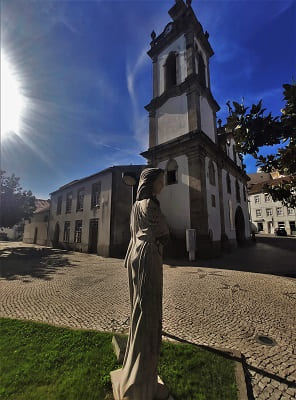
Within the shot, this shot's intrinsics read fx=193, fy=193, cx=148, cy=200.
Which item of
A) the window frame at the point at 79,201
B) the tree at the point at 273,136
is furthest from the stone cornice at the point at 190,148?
the tree at the point at 273,136

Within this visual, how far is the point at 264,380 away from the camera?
260 centimetres

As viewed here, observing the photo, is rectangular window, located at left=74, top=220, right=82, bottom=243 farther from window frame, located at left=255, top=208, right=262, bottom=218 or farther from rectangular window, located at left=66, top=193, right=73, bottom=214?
window frame, located at left=255, top=208, right=262, bottom=218

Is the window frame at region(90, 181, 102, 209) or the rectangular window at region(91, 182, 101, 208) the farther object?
the rectangular window at region(91, 182, 101, 208)

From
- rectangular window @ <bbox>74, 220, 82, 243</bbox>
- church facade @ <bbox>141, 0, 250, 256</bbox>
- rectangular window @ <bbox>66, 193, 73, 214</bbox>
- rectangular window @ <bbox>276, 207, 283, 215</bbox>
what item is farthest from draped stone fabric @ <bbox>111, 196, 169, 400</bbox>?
rectangular window @ <bbox>276, 207, 283, 215</bbox>

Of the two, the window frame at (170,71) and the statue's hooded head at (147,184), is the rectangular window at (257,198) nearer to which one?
the window frame at (170,71)

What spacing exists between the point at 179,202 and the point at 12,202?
18795mm

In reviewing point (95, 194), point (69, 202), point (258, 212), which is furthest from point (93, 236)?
point (258, 212)

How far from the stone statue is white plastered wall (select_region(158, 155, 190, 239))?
39.8ft

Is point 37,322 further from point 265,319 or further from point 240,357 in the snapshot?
point 265,319

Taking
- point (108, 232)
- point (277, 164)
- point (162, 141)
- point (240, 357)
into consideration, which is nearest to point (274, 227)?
point (162, 141)

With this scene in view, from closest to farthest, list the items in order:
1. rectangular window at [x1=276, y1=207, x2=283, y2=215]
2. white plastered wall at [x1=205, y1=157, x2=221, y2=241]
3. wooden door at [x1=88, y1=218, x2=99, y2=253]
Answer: white plastered wall at [x1=205, y1=157, x2=221, y2=241]
wooden door at [x1=88, y1=218, x2=99, y2=253]
rectangular window at [x1=276, y1=207, x2=283, y2=215]

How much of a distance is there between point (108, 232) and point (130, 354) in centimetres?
1417

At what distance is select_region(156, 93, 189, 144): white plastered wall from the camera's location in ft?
52.9

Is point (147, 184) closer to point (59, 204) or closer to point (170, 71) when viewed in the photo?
point (170, 71)
